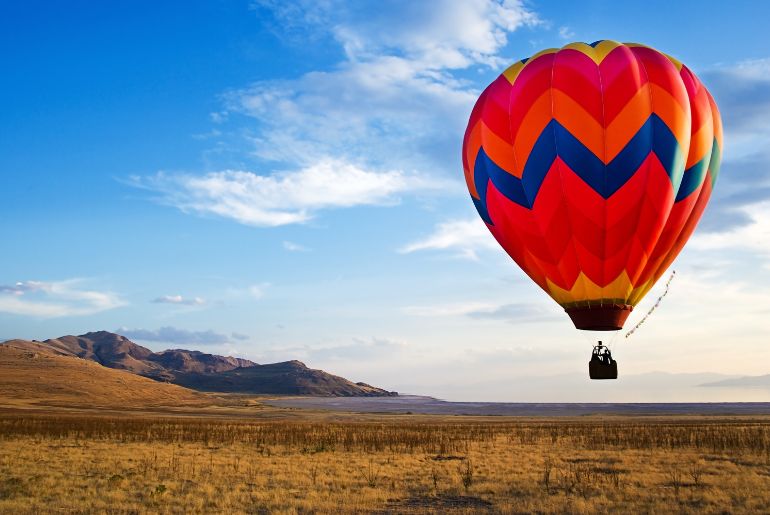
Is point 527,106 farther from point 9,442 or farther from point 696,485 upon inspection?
point 9,442

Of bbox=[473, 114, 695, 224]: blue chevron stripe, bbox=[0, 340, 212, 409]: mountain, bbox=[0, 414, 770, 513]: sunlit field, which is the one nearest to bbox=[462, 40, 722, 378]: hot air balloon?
bbox=[473, 114, 695, 224]: blue chevron stripe

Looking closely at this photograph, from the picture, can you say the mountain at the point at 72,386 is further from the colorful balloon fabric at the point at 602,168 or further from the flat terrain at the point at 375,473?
the colorful balloon fabric at the point at 602,168

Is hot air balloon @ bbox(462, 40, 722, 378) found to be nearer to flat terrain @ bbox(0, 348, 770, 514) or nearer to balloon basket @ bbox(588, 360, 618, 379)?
balloon basket @ bbox(588, 360, 618, 379)

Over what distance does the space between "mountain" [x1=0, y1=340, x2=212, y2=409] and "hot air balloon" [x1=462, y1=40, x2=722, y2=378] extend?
96.2 meters

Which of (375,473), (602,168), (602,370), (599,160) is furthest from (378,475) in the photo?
(599,160)

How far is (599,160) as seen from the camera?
20812mm

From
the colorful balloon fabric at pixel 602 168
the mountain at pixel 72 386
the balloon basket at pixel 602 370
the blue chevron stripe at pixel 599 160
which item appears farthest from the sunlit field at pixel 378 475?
the mountain at pixel 72 386

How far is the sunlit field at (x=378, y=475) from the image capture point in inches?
742

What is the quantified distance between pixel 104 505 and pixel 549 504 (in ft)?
40.6

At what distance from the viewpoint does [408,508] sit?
61.6 feet

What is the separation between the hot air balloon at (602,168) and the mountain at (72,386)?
96.2m

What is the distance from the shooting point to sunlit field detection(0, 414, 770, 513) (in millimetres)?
18844

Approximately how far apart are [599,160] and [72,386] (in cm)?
12427

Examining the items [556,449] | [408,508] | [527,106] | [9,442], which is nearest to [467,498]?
[408,508]
